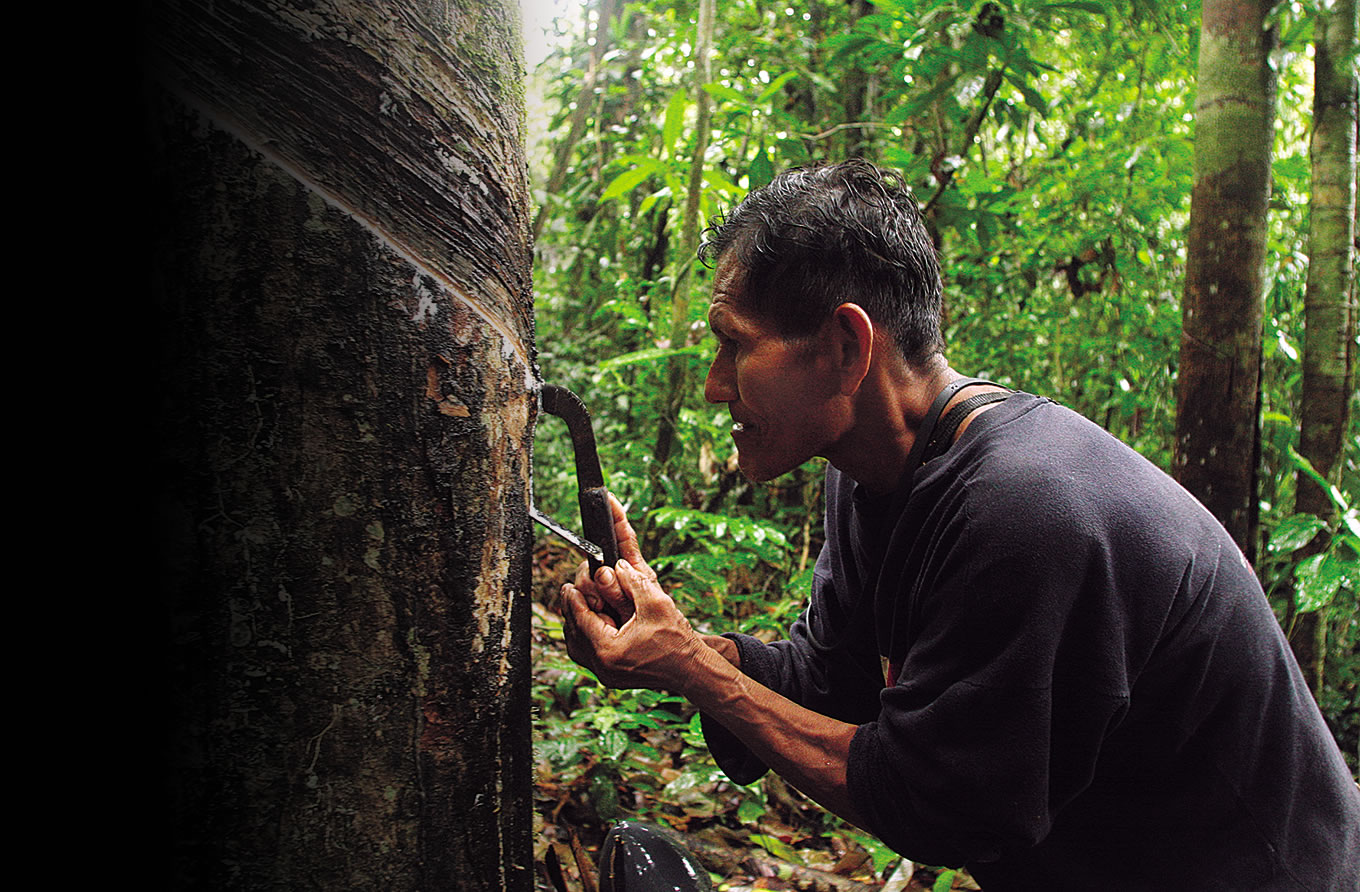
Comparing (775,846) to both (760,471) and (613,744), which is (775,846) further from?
(760,471)

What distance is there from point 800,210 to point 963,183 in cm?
188

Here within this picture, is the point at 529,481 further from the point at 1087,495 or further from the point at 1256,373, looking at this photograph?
the point at 1256,373

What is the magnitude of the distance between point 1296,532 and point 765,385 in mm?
2125

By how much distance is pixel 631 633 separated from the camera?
4.77 feet

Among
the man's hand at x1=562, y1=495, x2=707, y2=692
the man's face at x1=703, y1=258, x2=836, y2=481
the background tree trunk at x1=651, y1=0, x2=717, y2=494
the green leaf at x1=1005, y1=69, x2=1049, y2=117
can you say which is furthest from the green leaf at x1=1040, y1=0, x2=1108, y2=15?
the man's hand at x1=562, y1=495, x2=707, y2=692

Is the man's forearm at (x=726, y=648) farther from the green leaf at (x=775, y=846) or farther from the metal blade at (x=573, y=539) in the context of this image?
the green leaf at (x=775, y=846)

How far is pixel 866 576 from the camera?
1796 millimetres

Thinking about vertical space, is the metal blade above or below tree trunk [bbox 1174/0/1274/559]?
below

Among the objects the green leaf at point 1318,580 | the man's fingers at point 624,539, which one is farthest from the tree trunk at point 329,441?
the green leaf at point 1318,580

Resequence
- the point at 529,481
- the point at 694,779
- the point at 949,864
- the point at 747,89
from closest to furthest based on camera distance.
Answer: the point at 529,481, the point at 949,864, the point at 694,779, the point at 747,89

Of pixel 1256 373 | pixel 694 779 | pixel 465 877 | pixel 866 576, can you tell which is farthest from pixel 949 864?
pixel 1256 373

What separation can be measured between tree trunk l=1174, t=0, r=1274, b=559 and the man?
1243 millimetres

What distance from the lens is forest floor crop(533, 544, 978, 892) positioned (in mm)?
2383

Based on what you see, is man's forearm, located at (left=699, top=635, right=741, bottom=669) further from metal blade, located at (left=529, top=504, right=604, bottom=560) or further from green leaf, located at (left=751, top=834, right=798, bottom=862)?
green leaf, located at (left=751, top=834, right=798, bottom=862)
